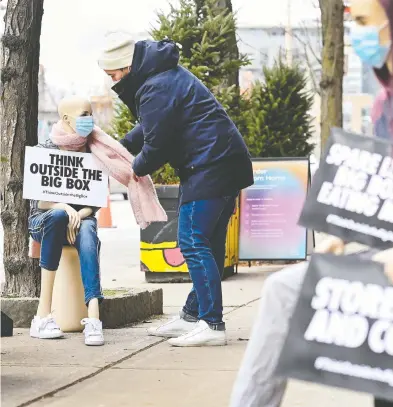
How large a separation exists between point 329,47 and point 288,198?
3.64 metres

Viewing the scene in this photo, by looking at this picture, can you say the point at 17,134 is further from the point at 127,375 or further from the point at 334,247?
the point at 334,247

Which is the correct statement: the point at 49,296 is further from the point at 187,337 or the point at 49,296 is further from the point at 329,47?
the point at 329,47

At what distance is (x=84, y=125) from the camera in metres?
6.78

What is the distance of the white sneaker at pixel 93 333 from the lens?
639 centimetres

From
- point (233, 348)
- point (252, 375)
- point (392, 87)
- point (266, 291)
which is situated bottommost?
point (233, 348)

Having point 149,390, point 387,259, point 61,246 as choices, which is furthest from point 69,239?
point 387,259

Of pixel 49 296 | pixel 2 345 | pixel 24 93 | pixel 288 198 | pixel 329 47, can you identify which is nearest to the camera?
pixel 2 345

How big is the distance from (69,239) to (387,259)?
424cm

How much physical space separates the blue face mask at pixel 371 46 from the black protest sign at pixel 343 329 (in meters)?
0.58

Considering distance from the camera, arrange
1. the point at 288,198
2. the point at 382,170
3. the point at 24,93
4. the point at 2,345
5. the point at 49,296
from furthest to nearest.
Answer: the point at 288,198 → the point at 24,93 → the point at 49,296 → the point at 2,345 → the point at 382,170

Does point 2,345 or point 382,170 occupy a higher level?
point 382,170

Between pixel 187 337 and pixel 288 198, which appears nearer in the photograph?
pixel 187 337

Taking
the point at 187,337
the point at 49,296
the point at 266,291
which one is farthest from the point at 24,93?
the point at 266,291

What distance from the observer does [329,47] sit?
1538cm
